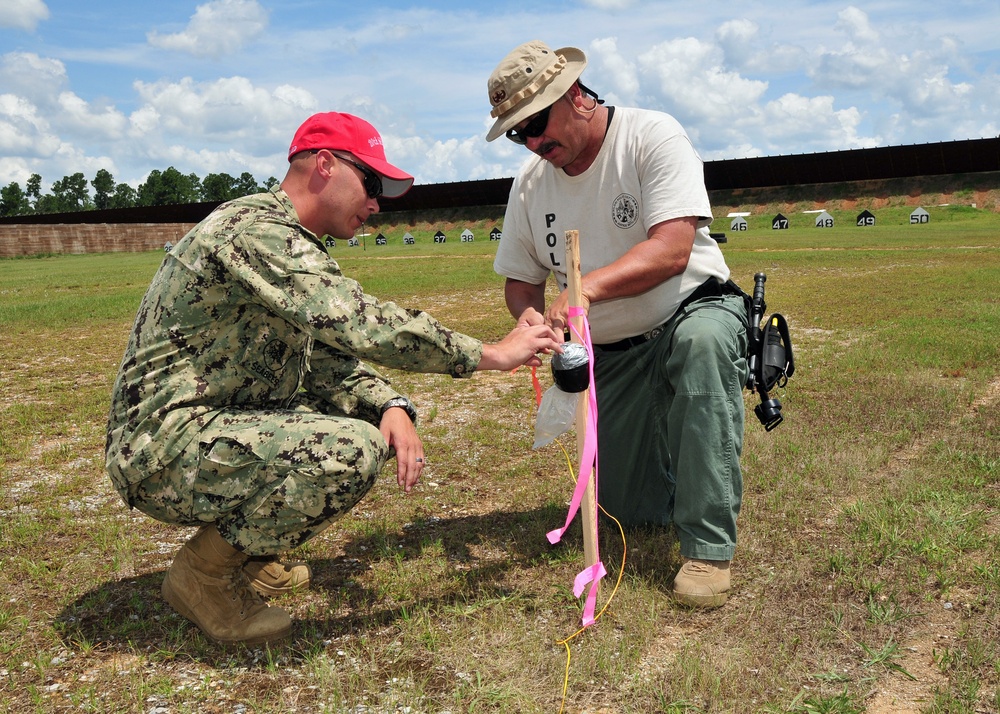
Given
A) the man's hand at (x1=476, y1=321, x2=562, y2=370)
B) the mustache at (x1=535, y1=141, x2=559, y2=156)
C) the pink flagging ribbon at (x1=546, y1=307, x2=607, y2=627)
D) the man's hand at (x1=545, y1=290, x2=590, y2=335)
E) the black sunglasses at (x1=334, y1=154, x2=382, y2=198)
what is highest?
the mustache at (x1=535, y1=141, x2=559, y2=156)

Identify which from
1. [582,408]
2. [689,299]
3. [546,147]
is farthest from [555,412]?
[546,147]

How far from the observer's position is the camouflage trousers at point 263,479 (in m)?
3.16

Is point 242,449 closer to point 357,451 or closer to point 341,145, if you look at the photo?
point 357,451

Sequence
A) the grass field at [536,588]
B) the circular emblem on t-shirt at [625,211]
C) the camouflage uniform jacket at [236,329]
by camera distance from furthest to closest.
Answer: the circular emblem on t-shirt at [625,211] < the camouflage uniform jacket at [236,329] < the grass field at [536,588]

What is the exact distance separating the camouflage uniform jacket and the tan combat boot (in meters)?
1.24

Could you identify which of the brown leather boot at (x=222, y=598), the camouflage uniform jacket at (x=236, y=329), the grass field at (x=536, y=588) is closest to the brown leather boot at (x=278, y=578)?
the grass field at (x=536, y=588)

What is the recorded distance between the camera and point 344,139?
337 cm

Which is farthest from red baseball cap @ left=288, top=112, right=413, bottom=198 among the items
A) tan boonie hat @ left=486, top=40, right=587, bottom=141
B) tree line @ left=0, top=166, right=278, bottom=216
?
tree line @ left=0, top=166, right=278, bottom=216

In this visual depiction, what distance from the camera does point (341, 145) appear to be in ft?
11.0

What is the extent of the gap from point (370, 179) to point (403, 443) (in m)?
1.07

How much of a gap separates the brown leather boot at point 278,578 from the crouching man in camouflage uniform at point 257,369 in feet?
0.75

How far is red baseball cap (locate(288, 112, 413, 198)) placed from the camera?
337 centimetres

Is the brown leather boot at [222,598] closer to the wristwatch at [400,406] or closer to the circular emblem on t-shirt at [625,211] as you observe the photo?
the wristwatch at [400,406]

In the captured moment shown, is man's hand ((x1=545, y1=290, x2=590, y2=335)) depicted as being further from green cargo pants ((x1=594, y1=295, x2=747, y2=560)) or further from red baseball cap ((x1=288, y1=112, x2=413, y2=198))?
red baseball cap ((x1=288, y1=112, x2=413, y2=198))
